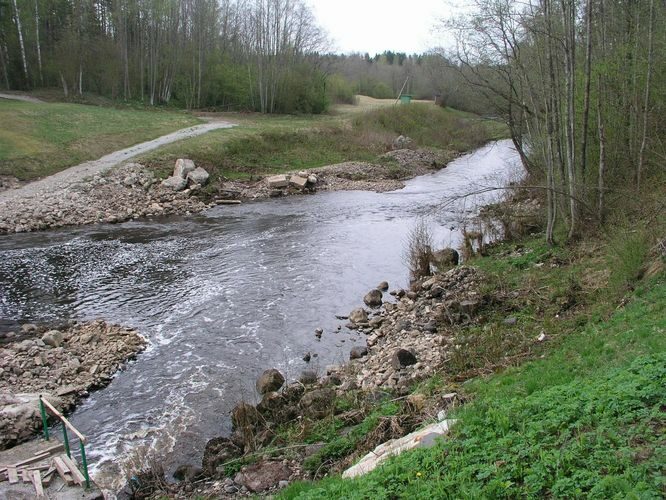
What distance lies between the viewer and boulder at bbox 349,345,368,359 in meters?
13.2

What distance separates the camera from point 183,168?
32.3 metres

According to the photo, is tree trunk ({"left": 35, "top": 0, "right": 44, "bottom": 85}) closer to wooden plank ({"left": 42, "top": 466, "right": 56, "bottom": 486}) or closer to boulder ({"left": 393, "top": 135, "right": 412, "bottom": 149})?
boulder ({"left": 393, "top": 135, "right": 412, "bottom": 149})

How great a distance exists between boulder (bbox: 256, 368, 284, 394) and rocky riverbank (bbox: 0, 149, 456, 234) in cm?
1753

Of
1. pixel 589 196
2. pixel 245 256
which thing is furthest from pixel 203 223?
pixel 589 196

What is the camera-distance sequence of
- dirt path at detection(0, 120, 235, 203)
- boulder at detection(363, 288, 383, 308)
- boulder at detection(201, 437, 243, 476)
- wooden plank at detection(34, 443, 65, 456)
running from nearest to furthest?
boulder at detection(201, 437, 243, 476) → wooden plank at detection(34, 443, 65, 456) → boulder at detection(363, 288, 383, 308) → dirt path at detection(0, 120, 235, 203)

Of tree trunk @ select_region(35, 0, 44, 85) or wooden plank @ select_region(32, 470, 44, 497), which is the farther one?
tree trunk @ select_region(35, 0, 44, 85)

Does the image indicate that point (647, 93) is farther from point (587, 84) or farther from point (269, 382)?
point (269, 382)

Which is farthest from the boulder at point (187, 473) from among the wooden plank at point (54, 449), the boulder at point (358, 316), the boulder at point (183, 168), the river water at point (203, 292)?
the boulder at point (183, 168)

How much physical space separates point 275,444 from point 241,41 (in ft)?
198

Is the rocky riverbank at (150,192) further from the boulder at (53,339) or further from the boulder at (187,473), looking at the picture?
the boulder at (187,473)

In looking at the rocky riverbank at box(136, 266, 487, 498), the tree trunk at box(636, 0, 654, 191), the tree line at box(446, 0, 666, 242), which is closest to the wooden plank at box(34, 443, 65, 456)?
the rocky riverbank at box(136, 266, 487, 498)

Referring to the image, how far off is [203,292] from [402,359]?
797 centimetres

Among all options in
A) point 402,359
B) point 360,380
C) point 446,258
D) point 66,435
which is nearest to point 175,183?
point 446,258

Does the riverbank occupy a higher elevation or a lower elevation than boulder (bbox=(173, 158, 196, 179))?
lower
